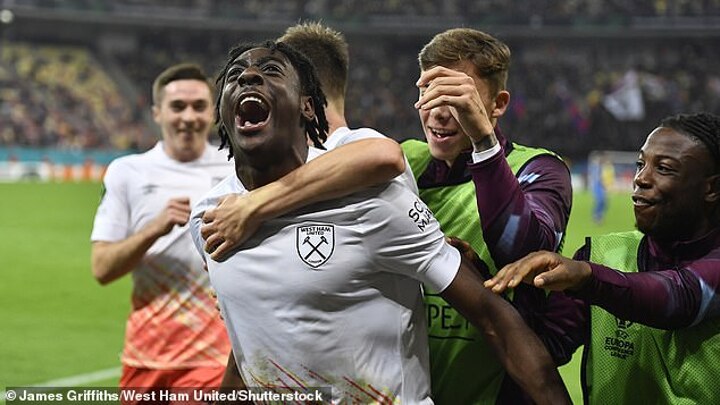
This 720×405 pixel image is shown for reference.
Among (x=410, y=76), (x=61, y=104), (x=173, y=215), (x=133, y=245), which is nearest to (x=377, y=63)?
(x=410, y=76)

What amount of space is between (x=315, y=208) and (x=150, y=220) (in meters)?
2.81

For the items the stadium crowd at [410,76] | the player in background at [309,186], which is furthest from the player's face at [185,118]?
the stadium crowd at [410,76]

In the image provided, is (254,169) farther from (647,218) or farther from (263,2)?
(263,2)

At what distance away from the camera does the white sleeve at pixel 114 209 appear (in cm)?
502

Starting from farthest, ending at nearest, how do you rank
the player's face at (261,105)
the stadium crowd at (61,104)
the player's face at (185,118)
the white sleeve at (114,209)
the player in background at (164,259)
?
the stadium crowd at (61,104) → the player's face at (185,118) → the white sleeve at (114,209) → the player in background at (164,259) → the player's face at (261,105)

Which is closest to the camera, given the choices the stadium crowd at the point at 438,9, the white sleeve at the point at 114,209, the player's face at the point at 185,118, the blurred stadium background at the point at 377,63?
the white sleeve at the point at 114,209

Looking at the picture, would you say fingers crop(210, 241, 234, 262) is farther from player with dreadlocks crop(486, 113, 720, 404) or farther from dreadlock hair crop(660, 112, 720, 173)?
dreadlock hair crop(660, 112, 720, 173)

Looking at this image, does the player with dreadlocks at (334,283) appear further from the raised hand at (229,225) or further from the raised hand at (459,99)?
the raised hand at (459,99)

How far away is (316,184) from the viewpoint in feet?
7.84

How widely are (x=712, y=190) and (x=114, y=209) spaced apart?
3.29 m

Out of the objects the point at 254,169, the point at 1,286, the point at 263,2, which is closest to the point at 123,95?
the point at 263,2

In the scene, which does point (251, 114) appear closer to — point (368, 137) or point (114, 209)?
point (368, 137)

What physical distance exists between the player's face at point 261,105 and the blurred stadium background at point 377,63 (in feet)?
99.4

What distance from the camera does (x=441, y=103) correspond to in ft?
7.80
